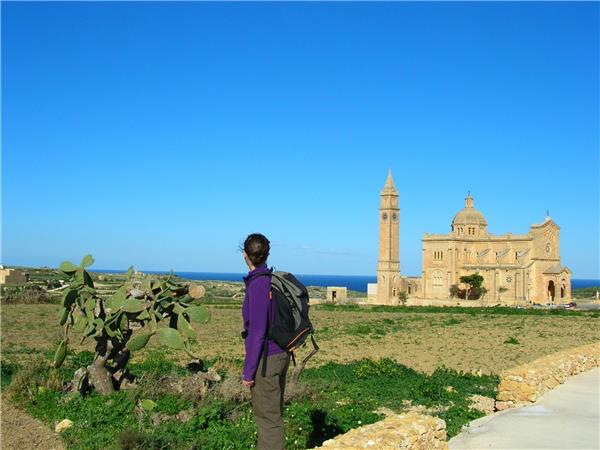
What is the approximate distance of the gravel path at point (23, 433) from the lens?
834 centimetres

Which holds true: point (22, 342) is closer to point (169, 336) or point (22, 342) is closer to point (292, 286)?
point (169, 336)

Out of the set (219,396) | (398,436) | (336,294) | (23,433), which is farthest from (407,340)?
(336,294)

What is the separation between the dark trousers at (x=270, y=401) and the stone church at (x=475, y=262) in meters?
64.6

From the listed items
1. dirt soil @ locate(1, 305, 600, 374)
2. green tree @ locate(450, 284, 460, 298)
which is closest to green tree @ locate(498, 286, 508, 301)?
green tree @ locate(450, 284, 460, 298)

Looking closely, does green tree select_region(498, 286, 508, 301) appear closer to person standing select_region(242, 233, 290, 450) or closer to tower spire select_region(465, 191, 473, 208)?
tower spire select_region(465, 191, 473, 208)

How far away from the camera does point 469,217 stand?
77.9m

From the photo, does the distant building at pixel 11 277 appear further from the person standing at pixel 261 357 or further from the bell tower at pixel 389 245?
the person standing at pixel 261 357

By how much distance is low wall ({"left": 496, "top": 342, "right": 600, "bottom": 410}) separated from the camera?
11242 millimetres

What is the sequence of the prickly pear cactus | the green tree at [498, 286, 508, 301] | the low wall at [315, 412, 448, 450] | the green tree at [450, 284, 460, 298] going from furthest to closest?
the green tree at [450, 284, 460, 298]
the green tree at [498, 286, 508, 301]
the prickly pear cactus
the low wall at [315, 412, 448, 450]

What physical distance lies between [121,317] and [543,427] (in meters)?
6.98

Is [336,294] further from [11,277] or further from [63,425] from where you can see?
[63,425]

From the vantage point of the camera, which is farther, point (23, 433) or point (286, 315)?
point (23, 433)

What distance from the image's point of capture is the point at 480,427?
949 cm

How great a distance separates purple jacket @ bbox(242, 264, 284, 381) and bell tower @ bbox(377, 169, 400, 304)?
6893cm
